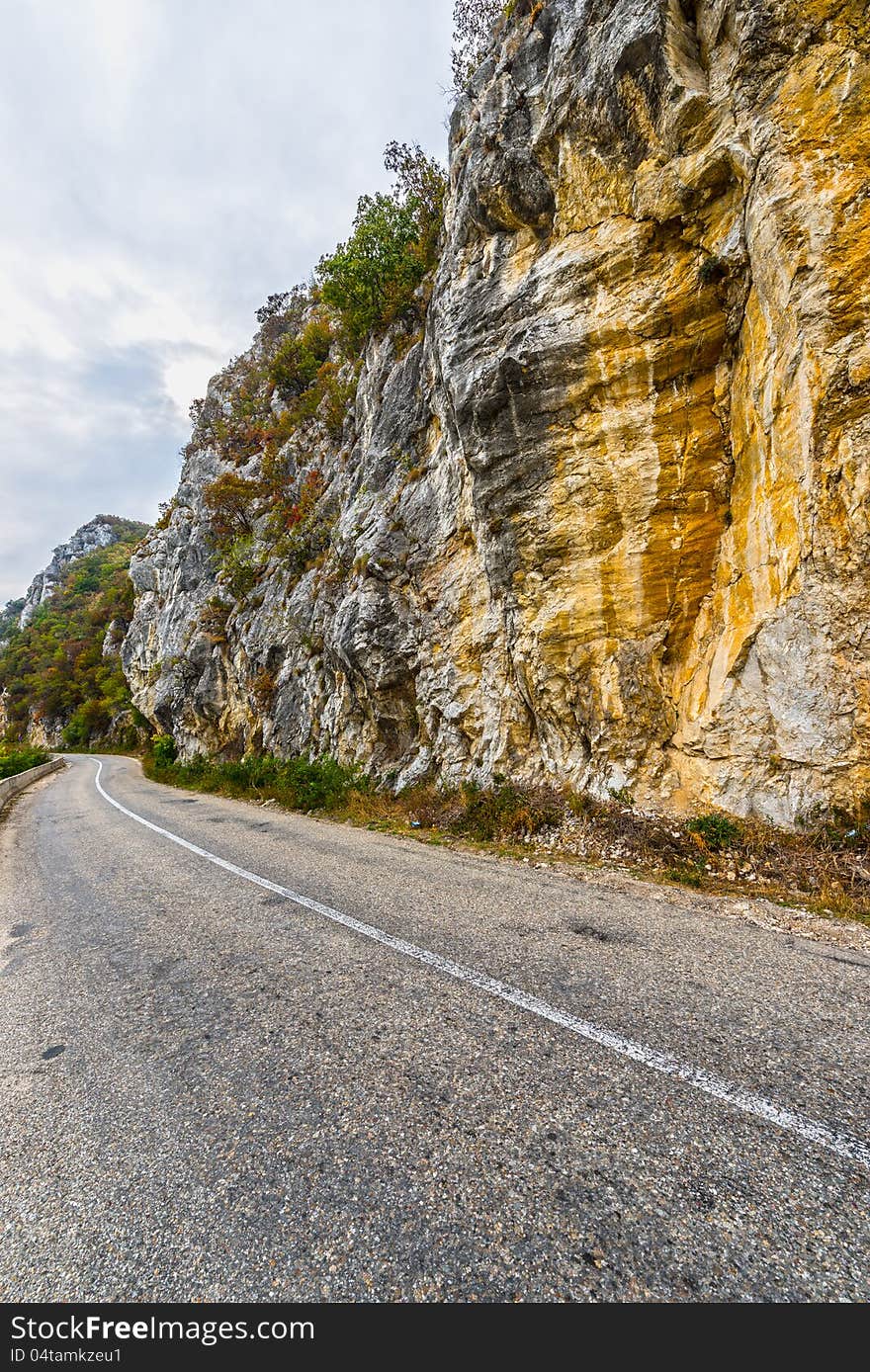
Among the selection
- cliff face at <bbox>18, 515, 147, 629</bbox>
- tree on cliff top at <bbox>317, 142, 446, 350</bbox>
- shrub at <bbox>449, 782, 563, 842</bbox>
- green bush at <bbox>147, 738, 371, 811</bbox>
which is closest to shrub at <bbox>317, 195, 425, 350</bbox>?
tree on cliff top at <bbox>317, 142, 446, 350</bbox>

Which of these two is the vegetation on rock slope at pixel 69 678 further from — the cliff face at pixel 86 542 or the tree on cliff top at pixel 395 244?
the cliff face at pixel 86 542

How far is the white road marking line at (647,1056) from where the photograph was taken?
2050 millimetres

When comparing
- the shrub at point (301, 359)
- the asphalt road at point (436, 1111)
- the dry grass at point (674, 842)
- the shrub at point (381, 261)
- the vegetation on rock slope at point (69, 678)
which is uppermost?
the shrub at point (301, 359)

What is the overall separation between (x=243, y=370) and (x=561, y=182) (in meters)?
25.4

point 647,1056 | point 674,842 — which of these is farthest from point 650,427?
point 647,1056

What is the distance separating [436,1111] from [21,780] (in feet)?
87.3

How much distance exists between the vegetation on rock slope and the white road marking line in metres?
38.0

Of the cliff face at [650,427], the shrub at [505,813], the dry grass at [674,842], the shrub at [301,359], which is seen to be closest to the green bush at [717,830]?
the dry grass at [674,842]

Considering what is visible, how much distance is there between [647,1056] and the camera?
2531mm

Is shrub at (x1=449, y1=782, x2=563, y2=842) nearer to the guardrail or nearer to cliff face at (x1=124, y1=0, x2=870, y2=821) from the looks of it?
cliff face at (x1=124, y1=0, x2=870, y2=821)

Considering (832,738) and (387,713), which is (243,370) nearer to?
(387,713)

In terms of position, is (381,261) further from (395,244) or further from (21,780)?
(21,780)

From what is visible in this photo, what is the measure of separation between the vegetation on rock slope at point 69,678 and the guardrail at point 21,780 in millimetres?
6688

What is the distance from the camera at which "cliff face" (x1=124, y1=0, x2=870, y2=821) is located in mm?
5191
